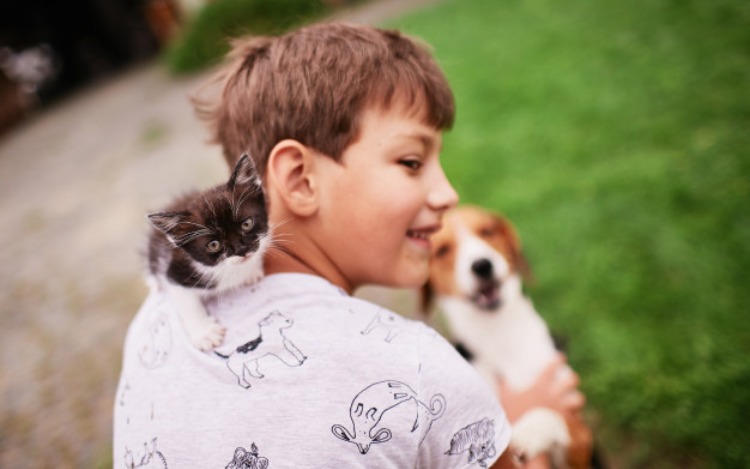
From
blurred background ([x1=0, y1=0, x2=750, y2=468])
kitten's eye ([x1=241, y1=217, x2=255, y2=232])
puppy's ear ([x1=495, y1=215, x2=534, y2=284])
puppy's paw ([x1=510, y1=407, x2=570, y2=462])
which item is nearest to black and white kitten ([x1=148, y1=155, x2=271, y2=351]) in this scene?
kitten's eye ([x1=241, y1=217, x2=255, y2=232])

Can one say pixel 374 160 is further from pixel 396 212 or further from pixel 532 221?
pixel 532 221

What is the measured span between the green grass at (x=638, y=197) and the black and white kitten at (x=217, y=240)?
1823 millimetres

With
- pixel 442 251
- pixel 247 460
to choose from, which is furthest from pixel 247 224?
pixel 442 251

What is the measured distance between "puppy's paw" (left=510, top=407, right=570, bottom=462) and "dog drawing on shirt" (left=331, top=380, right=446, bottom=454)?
0.74m

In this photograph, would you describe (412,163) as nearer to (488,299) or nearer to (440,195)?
(440,195)

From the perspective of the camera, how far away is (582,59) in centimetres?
528

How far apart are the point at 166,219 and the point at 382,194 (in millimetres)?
618

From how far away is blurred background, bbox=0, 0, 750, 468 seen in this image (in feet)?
7.58

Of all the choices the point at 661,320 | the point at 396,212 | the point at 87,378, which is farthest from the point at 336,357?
the point at 87,378

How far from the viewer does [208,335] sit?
116 cm

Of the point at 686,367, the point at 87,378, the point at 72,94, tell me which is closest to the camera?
the point at 686,367

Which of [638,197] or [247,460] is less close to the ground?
[247,460]

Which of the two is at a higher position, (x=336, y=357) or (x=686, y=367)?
(x=336, y=357)

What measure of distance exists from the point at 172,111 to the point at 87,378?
7.69 m
